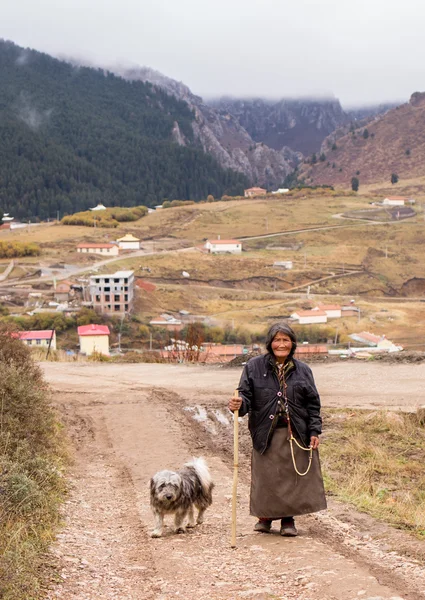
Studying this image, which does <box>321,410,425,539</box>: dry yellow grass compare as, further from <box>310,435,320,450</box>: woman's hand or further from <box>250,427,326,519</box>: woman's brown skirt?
<box>310,435,320,450</box>: woman's hand

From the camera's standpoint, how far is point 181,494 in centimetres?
577

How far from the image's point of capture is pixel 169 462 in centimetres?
908

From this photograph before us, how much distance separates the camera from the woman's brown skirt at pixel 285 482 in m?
5.46

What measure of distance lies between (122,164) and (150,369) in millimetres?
147716

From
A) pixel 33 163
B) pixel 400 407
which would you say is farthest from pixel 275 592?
pixel 33 163

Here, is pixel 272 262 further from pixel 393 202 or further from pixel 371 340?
pixel 393 202

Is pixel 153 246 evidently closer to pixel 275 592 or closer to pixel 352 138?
pixel 275 592

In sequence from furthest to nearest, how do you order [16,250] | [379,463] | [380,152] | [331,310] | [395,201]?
[380,152]
[395,201]
[16,250]
[331,310]
[379,463]

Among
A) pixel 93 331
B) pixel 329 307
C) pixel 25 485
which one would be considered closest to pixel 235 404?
pixel 25 485

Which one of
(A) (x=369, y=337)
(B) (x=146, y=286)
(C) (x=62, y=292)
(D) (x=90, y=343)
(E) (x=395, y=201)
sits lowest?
(D) (x=90, y=343)

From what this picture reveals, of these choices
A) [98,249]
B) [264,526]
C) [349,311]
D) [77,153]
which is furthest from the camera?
[77,153]

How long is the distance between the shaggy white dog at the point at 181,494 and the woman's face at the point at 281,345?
3.97 ft

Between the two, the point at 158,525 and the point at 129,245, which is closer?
the point at 158,525

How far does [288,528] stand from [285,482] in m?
0.34
